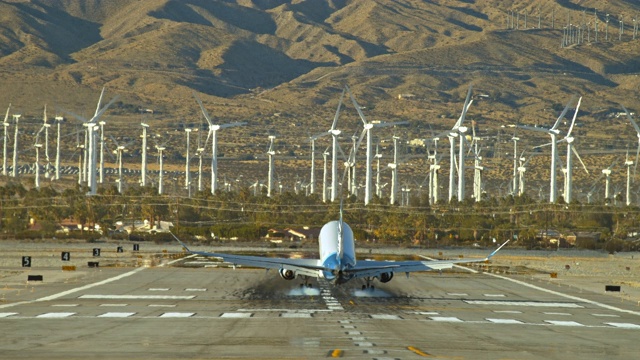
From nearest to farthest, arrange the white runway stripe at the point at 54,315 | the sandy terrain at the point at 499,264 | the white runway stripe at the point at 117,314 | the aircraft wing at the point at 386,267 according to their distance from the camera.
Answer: the white runway stripe at the point at 54,315, the white runway stripe at the point at 117,314, the aircraft wing at the point at 386,267, the sandy terrain at the point at 499,264

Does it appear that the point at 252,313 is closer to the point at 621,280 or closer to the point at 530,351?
the point at 530,351

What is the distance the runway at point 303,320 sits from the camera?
4084 centimetres

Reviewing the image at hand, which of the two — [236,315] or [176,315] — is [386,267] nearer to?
[236,315]

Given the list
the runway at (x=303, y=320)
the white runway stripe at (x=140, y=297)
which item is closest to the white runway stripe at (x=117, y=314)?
the runway at (x=303, y=320)

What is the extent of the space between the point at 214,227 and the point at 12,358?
162139 millimetres

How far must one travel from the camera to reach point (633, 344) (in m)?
45.7

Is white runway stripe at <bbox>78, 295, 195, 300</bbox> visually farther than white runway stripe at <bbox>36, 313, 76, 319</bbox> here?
Yes

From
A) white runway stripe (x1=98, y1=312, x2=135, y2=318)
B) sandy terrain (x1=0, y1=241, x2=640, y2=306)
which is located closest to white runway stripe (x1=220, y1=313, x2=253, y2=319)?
white runway stripe (x1=98, y1=312, x2=135, y2=318)

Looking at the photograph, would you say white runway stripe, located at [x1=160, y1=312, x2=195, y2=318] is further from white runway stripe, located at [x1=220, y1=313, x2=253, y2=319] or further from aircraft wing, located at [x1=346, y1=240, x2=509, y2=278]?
aircraft wing, located at [x1=346, y1=240, x2=509, y2=278]

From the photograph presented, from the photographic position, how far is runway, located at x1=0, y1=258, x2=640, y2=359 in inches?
1608

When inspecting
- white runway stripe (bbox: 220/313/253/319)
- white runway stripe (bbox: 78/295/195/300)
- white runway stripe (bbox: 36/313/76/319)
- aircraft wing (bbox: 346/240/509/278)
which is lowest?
white runway stripe (bbox: 78/295/195/300)

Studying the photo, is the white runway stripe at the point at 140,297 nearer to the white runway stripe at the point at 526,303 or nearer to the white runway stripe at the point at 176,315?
the white runway stripe at the point at 176,315

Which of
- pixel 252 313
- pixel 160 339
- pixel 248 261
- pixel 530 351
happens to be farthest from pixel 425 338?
pixel 248 261

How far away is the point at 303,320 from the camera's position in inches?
2117
